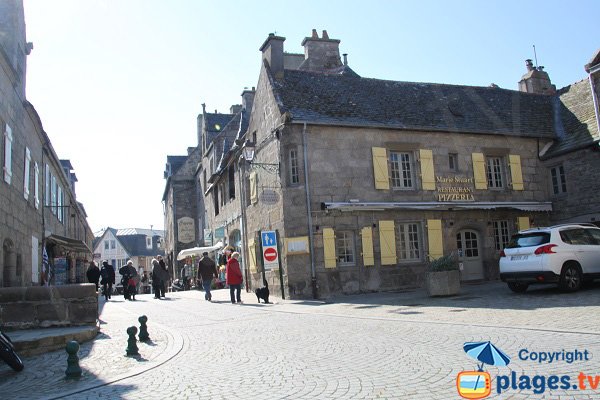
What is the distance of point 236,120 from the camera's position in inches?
1168

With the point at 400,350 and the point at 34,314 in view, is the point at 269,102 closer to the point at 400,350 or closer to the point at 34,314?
the point at 34,314

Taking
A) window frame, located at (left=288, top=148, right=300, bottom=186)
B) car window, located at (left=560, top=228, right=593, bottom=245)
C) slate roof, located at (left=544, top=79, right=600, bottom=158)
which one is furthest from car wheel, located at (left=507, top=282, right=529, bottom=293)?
slate roof, located at (left=544, top=79, right=600, bottom=158)

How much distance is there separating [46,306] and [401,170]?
41.7 ft

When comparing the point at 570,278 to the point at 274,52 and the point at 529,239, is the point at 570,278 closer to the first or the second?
the point at 529,239

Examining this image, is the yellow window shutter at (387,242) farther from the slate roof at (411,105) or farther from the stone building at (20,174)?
the stone building at (20,174)

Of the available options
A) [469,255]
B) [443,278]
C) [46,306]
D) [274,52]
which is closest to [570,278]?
[443,278]

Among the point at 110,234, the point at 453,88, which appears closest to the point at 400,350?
the point at 453,88

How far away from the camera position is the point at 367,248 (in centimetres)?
1738

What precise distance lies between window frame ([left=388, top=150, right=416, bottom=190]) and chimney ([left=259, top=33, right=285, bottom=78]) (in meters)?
5.11

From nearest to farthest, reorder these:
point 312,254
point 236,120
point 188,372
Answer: point 188,372 < point 312,254 < point 236,120

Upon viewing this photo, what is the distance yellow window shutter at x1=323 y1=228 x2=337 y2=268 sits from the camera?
1689 cm

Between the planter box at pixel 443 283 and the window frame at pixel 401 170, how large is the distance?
5256 mm

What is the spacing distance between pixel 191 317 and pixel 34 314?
3890mm

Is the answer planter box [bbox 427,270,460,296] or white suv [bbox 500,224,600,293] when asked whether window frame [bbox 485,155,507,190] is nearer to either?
white suv [bbox 500,224,600,293]
